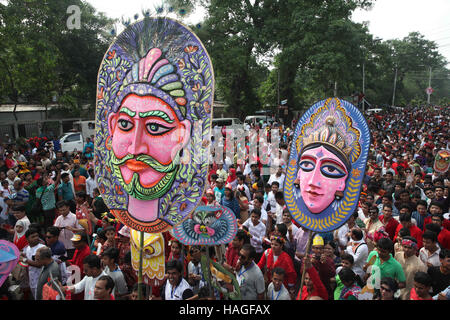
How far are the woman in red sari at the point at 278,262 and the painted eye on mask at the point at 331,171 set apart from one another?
99 cm

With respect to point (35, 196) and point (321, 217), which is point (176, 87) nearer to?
point (321, 217)

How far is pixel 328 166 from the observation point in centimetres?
322

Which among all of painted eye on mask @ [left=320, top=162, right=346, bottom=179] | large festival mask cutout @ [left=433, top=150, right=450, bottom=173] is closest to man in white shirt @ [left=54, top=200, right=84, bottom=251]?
painted eye on mask @ [left=320, top=162, right=346, bottom=179]

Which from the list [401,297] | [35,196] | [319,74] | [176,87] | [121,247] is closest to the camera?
[176,87]

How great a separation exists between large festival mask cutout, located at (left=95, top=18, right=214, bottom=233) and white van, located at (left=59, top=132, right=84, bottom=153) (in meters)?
13.4

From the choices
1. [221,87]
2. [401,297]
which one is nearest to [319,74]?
[221,87]

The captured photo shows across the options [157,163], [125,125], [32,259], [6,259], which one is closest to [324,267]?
[157,163]

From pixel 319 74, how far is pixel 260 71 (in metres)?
5.04

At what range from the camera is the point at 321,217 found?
10.5 feet

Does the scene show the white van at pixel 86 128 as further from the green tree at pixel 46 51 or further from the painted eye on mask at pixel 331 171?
the painted eye on mask at pixel 331 171

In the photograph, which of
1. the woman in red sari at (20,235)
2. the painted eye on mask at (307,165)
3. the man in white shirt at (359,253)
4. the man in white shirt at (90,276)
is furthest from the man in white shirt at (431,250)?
the woman in red sari at (20,235)

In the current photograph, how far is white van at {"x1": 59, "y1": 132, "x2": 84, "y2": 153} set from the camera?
49.7 feet

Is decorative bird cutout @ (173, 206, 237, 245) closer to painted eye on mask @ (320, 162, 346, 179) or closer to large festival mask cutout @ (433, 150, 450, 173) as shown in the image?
painted eye on mask @ (320, 162, 346, 179)

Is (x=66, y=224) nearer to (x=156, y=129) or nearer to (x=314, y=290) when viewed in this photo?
(x=156, y=129)
